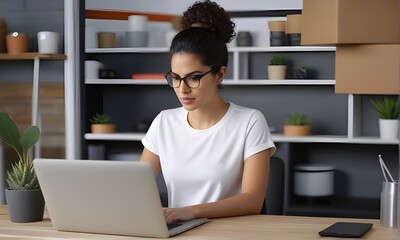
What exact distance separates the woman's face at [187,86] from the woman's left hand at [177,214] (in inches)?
14.9

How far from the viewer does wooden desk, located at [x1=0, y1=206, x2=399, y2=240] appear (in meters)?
1.92

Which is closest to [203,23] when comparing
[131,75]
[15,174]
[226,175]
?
[226,175]

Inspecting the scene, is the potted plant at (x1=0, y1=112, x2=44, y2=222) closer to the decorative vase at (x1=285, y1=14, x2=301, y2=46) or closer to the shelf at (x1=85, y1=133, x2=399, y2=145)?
the shelf at (x1=85, y1=133, x2=399, y2=145)

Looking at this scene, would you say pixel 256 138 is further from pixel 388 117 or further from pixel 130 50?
pixel 130 50

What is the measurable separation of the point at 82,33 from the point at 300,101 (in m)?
1.33

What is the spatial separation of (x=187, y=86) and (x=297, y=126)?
6.39 ft

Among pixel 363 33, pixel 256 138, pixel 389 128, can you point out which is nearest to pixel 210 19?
pixel 256 138

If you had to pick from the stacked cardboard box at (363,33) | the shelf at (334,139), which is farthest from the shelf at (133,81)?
the stacked cardboard box at (363,33)

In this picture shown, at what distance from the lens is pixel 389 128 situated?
404cm

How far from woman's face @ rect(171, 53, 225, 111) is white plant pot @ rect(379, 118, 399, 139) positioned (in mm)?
1845

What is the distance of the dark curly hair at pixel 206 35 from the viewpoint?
2.41 metres

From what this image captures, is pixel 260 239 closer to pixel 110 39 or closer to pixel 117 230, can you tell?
pixel 117 230

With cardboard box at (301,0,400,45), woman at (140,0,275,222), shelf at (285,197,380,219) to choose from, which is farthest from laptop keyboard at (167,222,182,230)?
shelf at (285,197,380,219)

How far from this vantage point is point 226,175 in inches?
98.2
